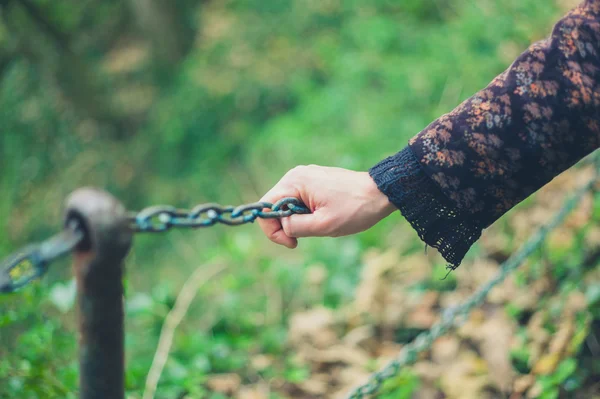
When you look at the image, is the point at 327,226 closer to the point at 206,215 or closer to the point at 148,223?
the point at 206,215

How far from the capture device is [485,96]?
1.39 m

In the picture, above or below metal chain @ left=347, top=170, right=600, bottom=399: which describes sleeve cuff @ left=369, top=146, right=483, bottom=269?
above

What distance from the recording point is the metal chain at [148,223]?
2.83 feet

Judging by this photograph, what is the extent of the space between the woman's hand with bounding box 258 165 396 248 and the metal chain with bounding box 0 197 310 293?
0.04 meters

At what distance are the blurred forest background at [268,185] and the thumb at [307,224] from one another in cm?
95

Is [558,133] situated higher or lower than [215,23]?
lower

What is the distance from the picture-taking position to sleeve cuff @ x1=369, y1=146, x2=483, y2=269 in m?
1.42

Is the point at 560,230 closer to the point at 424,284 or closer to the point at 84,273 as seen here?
the point at 424,284

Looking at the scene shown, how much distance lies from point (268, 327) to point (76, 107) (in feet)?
13.0

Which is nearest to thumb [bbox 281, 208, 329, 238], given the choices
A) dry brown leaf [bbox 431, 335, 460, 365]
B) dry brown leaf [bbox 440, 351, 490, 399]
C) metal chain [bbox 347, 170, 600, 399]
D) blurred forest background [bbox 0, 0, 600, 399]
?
metal chain [bbox 347, 170, 600, 399]

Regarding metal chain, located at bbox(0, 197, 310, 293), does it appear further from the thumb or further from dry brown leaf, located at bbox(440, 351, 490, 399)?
dry brown leaf, located at bbox(440, 351, 490, 399)

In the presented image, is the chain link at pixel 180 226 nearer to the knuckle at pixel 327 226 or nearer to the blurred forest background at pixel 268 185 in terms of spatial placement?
the knuckle at pixel 327 226

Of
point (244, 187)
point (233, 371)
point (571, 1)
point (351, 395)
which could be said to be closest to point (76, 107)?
point (244, 187)

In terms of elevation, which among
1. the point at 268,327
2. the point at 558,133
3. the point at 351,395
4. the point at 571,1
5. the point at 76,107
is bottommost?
the point at 351,395
